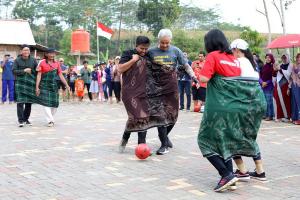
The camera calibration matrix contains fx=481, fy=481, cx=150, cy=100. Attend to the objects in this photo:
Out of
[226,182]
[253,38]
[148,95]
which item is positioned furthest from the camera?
[253,38]

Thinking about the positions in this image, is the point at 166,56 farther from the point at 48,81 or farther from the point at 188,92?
the point at 188,92

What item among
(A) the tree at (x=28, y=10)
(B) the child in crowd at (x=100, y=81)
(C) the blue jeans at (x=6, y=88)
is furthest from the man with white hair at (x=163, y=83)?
(A) the tree at (x=28, y=10)

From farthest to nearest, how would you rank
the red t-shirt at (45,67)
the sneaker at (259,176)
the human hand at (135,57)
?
the red t-shirt at (45,67)
the human hand at (135,57)
the sneaker at (259,176)

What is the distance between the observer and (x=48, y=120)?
1033cm

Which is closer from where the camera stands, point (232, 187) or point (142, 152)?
point (232, 187)

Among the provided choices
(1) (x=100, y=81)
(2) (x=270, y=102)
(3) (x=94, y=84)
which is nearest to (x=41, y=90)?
(2) (x=270, y=102)

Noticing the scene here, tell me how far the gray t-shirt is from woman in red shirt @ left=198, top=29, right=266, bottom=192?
196cm

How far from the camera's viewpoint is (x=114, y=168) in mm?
6156

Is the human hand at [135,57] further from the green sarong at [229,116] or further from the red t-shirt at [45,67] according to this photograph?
the red t-shirt at [45,67]

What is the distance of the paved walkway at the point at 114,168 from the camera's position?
4.99 metres

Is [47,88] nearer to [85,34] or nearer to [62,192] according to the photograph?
[62,192]

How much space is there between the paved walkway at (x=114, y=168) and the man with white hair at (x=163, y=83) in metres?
0.50

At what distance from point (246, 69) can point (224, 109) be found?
1.71 feet

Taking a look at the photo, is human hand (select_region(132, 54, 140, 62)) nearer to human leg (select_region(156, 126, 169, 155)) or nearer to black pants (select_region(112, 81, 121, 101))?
Answer: human leg (select_region(156, 126, 169, 155))
